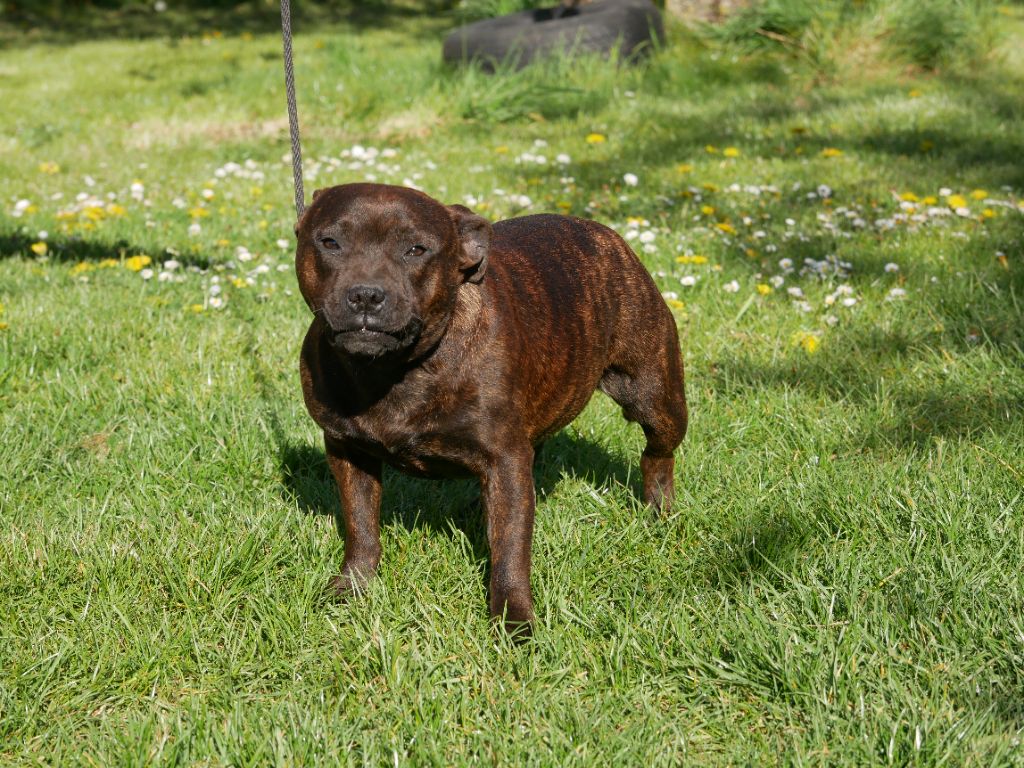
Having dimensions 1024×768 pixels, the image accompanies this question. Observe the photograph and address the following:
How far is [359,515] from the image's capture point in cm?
342

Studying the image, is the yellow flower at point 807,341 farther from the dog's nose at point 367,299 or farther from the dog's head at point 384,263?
the dog's nose at point 367,299

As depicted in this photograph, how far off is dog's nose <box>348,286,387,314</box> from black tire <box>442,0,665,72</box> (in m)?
7.74

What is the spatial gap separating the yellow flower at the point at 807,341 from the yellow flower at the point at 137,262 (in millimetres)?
3489

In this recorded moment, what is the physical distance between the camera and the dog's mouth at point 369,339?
9.20ft

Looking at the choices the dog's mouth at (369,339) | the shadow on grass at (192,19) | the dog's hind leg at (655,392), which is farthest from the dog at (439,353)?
the shadow on grass at (192,19)

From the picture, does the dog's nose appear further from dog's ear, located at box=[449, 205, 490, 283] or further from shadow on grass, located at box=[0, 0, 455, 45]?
shadow on grass, located at box=[0, 0, 455, 45]

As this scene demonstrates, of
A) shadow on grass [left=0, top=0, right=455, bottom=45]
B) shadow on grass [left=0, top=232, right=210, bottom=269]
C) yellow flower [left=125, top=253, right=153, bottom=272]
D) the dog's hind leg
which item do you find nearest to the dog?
the dog's hind leg

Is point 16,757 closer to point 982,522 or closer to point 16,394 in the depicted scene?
point 16,394

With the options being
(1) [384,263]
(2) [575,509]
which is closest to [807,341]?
(2) [575,509]

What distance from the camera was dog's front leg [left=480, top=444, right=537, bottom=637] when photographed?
309 cm

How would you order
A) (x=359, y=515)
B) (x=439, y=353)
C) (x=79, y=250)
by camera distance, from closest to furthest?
1. (x=439, y=353)
2. (x=359, y=515)
3. (x=79, y=250)

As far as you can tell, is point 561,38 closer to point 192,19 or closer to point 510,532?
point 510,532

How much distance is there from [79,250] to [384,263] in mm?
4087

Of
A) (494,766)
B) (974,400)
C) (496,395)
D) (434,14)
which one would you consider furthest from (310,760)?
(434,14)
